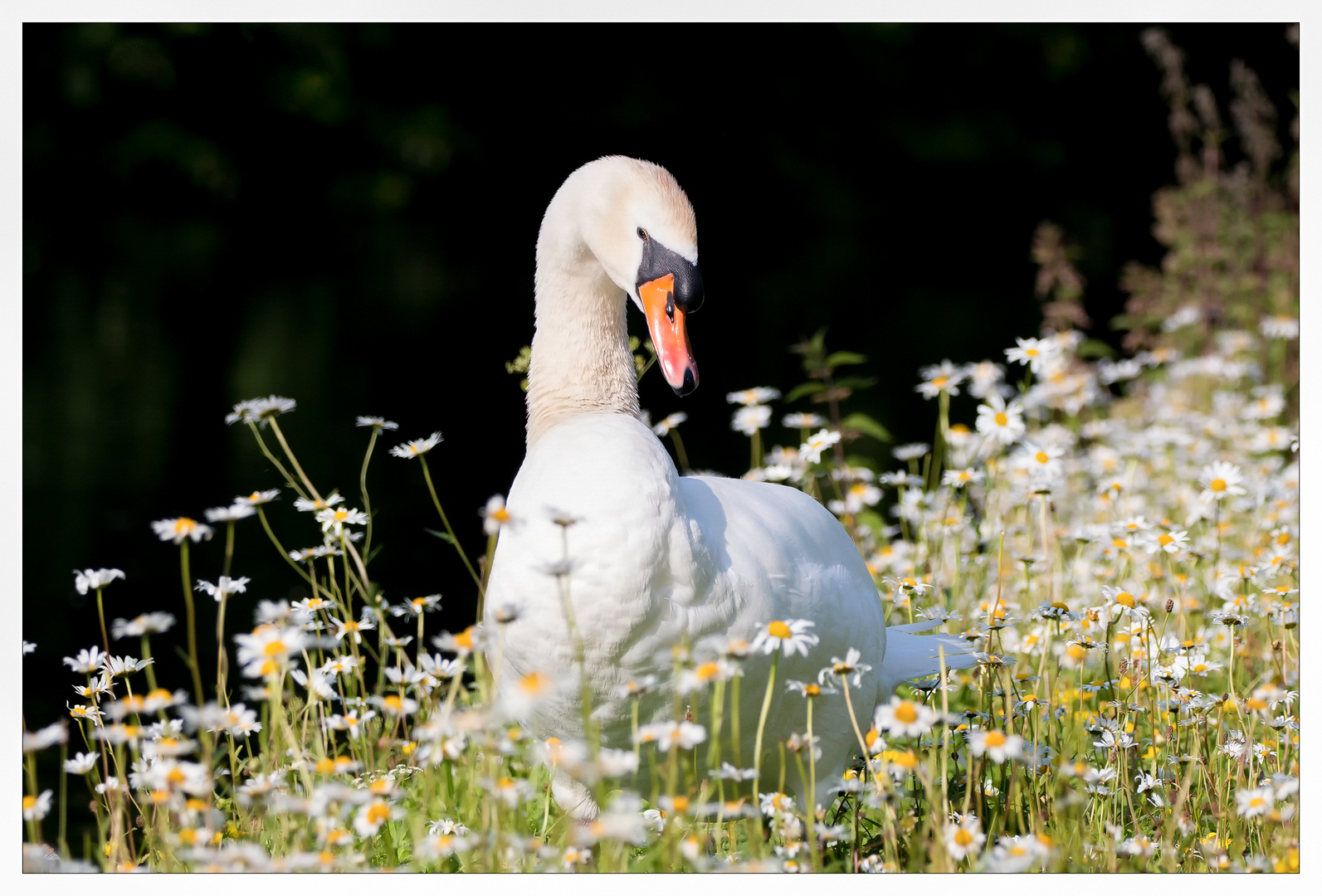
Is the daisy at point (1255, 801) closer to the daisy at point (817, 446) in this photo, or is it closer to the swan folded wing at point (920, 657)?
the swan folded wing at point (920, 657)

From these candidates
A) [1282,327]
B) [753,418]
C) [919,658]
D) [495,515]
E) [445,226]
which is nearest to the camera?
Answer: [495,515]

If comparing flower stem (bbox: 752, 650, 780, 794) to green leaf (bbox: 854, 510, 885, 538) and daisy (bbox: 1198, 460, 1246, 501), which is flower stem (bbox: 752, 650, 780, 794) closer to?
daisy (bbox: 1198, 460, 1246, 501)

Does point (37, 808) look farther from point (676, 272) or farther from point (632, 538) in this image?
point (676, 272)

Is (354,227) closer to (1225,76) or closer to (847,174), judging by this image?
(847,174)

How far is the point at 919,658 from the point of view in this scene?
305 centimetres

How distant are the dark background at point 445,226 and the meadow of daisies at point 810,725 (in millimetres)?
1130

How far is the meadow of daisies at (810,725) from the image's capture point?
2.09 m

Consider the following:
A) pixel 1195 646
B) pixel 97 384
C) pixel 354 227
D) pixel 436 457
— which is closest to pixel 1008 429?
pixel 1195 646

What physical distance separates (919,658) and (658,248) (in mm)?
1096

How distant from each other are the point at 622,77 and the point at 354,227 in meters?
10.4

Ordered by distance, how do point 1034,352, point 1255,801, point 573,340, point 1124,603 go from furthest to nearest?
point 1034,352
point 573,340
point 1124,603
point 1255,801

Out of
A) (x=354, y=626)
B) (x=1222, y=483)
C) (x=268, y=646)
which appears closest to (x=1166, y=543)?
A: (x=1222, y=483)

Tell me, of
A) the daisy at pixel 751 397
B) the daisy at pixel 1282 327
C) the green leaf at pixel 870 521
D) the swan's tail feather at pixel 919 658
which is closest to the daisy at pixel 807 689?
the swan's tail feather at pixel 919 658
